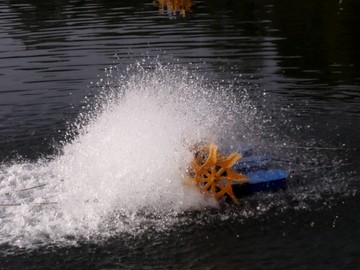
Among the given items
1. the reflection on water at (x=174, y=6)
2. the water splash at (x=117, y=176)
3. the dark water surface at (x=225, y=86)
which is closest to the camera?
the dark water surface at (x=225, y=86)

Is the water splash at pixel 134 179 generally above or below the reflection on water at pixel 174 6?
below

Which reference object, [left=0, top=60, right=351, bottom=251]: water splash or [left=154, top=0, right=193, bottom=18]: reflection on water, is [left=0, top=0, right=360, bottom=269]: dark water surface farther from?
[left=154, top=0, right=193, bottom=18]: reflection on water

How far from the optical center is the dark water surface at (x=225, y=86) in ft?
41.7

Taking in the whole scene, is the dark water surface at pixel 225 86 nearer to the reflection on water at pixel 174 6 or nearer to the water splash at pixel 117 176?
the water splash at pixel 117 176

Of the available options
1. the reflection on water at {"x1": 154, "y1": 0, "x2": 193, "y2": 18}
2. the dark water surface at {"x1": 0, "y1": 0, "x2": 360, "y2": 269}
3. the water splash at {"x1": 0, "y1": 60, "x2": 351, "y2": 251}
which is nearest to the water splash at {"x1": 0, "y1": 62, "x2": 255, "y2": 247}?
the water splash at {"x1": 0, "y1": 60, "x2": 351, "y2": 251}

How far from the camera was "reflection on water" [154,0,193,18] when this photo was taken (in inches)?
1644

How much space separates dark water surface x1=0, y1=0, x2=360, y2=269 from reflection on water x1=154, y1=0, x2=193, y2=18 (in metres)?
0.38

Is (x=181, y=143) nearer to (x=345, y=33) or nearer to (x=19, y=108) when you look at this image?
(x=19, y=108)

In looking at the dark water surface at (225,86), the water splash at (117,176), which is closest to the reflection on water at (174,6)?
the dark water surface at (225,86)

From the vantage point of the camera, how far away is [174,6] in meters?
44.5

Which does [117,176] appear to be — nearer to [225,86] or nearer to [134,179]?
[134,179]

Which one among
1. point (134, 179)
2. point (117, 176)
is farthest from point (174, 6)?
point (134, 179)

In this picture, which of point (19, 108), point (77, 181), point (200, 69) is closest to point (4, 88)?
point (19, 108)

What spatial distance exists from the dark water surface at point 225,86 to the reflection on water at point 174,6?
382 millimetres
